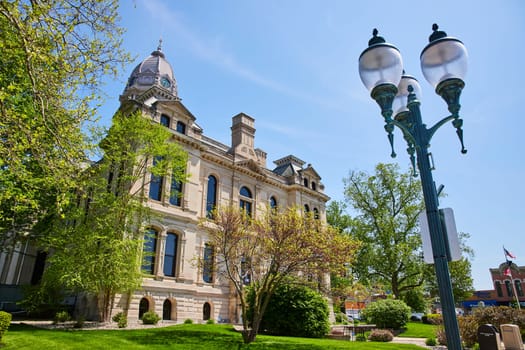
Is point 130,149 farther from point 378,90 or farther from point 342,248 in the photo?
point 378,90

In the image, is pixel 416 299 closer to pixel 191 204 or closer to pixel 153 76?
pixel 191 204

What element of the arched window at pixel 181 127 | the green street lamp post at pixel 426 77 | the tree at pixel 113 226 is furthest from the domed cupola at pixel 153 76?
the green street lamp post at pixel 426 77

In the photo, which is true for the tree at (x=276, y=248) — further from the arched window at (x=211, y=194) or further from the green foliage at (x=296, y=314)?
the arched window at (x=211, y=194)

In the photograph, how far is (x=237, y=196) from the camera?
32344 mm

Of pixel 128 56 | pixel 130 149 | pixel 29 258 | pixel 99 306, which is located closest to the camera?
pixel 128 56

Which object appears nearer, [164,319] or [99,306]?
[99,306]

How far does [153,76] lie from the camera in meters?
48.9

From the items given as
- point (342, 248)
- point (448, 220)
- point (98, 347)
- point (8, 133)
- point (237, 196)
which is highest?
point (237, 196)

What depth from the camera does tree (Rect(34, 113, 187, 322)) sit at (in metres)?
18.9

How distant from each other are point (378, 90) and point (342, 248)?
11857 millimetres

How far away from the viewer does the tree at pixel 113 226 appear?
62.0ft

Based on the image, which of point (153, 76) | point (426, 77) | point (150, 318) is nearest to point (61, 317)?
point (150, 318)

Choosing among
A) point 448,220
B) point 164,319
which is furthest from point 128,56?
point 164,319

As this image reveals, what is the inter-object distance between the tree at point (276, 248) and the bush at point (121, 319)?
709 centimetres
